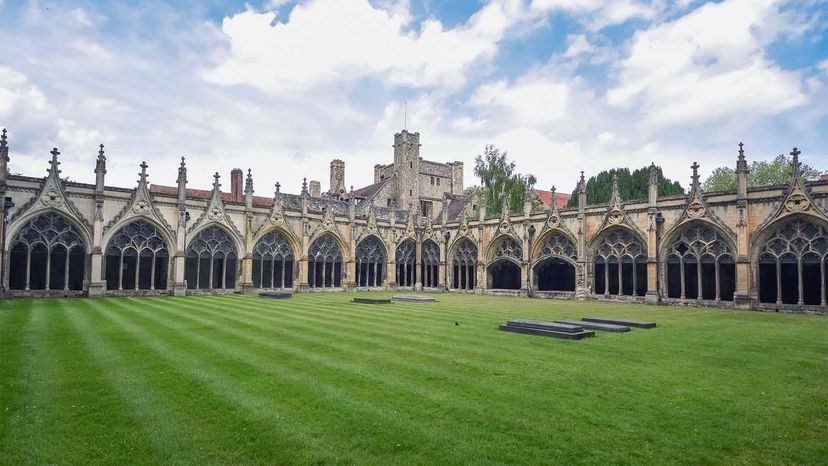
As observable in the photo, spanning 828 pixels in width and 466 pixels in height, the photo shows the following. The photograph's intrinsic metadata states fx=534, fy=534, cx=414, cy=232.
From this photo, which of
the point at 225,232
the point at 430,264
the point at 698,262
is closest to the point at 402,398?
the point at 698,262

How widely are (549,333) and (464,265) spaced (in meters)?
29.9

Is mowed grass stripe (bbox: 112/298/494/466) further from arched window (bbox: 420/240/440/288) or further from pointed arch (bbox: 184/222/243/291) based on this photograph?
arched window (bbox: 420/240/440/288)

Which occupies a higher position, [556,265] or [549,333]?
[556,265]

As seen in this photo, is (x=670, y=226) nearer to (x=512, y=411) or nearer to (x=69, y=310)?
(x=512, y=411)

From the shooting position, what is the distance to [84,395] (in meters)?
8.28

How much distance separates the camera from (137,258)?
33.1 meters

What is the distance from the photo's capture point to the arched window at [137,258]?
106ft

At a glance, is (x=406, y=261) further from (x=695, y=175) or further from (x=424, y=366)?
(x=424, y=366)

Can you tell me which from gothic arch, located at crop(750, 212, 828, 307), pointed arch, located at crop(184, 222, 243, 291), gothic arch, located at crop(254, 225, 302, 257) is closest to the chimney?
gothic arch, located at crop(254, 225, 302, 257)

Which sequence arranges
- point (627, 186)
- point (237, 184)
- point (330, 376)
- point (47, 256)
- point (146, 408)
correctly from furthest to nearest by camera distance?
point (627, 186) → point (237, 184) → point (47, 256) → point (330, 376) → point (146, 408)

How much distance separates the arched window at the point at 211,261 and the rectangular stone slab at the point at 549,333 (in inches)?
1011

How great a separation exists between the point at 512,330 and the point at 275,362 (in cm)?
778

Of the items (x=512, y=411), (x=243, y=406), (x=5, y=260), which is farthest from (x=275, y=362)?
(x=5, y=260)

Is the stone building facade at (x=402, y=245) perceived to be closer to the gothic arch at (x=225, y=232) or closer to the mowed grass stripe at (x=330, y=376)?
the gothic arch at (x=225, y=232)
